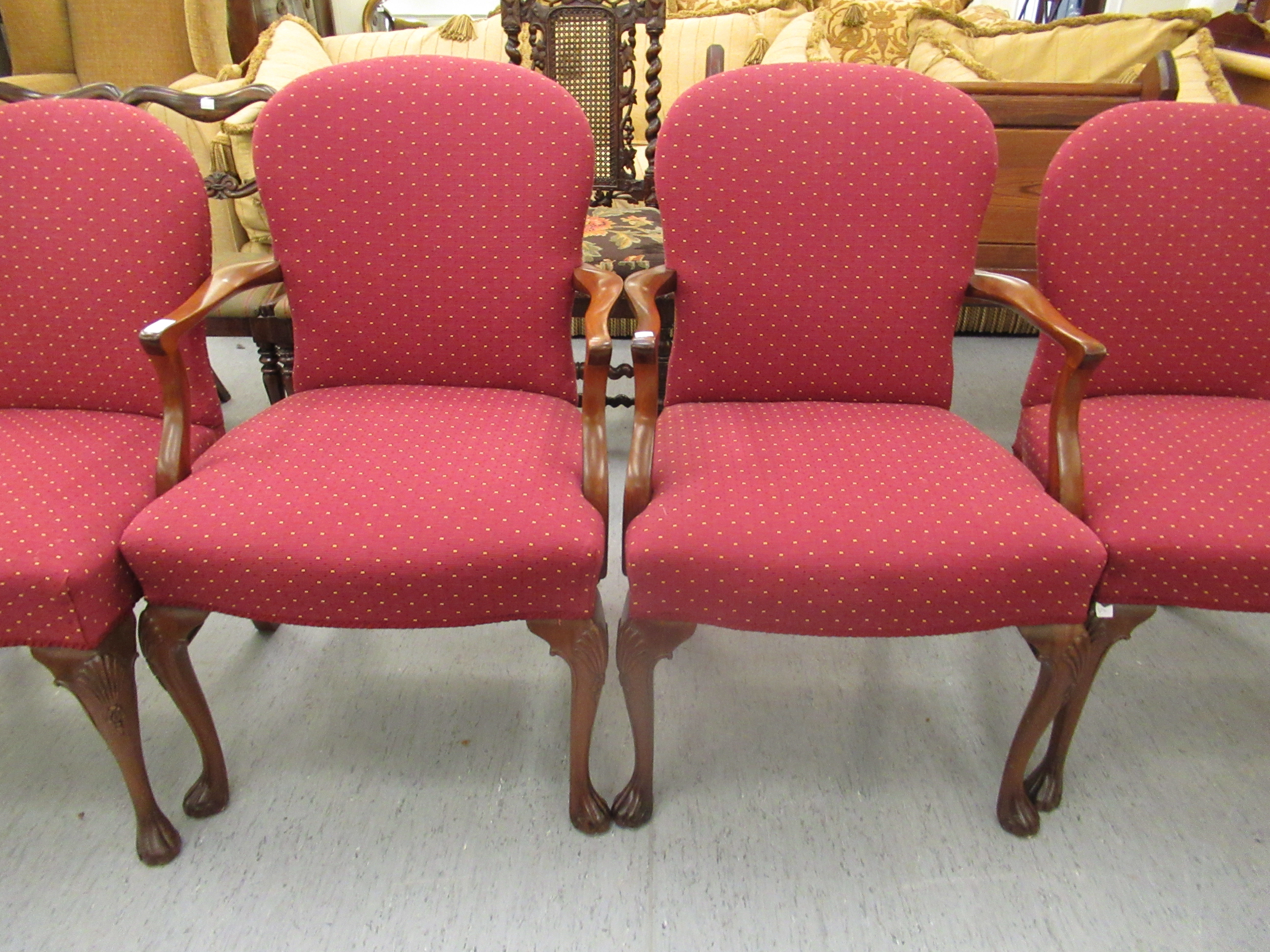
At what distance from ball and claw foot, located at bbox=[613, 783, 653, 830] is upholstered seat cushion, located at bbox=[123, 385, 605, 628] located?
324 mm

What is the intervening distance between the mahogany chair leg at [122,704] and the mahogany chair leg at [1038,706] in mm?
1101

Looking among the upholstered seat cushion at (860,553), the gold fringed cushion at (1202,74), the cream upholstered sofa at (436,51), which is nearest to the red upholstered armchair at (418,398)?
the upholstered seat cushion at (860,553)

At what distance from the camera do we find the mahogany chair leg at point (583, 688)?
38.1 inches

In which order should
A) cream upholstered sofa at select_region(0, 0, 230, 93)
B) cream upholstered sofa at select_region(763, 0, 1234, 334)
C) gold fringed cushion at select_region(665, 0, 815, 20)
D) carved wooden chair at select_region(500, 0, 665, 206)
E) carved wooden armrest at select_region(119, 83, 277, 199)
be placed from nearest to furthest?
carved wooden armrest at select_region(119, 83, 277, 199), cream upholstered sofa at select_region(763, 0, 1234, 334), carved wooden chair at select_region(500, 0, 665, 206), gold fringed cushion at select_region(665, 0, 815, 20), cream upholstered sofa at select_region(0, 0, 230, 93)

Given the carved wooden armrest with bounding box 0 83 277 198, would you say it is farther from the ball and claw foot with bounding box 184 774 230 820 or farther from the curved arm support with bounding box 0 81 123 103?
the ball and claw foot with bounding box 184 774 230 820

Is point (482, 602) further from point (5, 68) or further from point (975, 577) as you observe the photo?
point (5, 68)

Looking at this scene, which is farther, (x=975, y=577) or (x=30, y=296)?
(x=30, y=296)

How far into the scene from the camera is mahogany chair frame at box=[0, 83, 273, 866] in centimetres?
92

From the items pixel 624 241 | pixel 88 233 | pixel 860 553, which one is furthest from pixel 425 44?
pixel 860 553

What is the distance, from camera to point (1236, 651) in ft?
4.73

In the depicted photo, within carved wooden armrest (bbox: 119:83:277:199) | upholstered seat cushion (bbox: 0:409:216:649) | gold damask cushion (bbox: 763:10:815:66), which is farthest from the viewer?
gold damask cushion (bbox: 763:10:815:66)

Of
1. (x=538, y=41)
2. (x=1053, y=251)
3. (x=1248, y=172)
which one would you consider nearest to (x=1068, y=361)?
(x=1053, y=251)

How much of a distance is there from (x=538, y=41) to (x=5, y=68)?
354 cm

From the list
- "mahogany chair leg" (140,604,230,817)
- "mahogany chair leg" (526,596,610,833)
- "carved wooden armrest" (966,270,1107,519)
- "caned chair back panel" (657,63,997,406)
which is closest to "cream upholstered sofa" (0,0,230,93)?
"caned chair back panel" (657,63,997,406)
